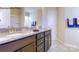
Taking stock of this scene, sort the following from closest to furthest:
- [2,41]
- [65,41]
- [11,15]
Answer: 1. [2,41]
2. [65,41]
3. [11,15]

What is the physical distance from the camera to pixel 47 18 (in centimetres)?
217

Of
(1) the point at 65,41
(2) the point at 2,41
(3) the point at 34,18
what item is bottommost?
(1) the point at 65,41

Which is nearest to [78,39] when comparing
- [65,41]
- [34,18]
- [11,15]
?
[65,41]
